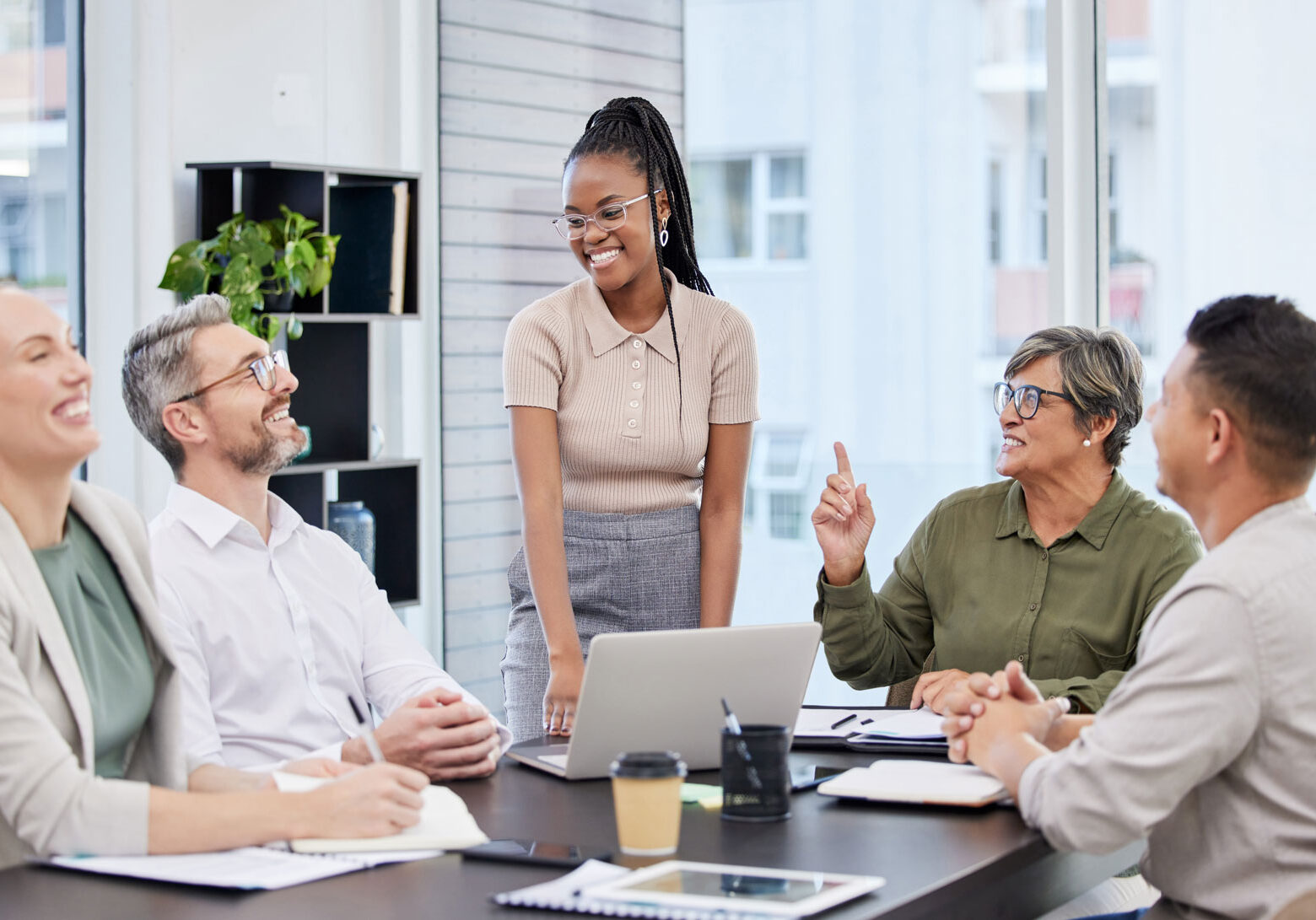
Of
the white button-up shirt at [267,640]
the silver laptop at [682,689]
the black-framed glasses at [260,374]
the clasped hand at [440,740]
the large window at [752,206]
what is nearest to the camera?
the silver laptop at [682,689]

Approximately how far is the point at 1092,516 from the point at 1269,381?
842 mm

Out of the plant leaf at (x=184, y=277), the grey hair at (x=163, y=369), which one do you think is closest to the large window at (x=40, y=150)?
the plant leaf at (x=184, y=277)

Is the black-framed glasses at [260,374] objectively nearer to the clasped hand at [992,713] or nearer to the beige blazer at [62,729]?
the beige blazer at [62,729]

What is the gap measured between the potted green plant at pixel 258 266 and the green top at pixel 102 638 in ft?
6.09

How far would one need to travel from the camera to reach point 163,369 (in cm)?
223

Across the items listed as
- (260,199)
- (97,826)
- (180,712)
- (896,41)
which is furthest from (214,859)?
(896,41)

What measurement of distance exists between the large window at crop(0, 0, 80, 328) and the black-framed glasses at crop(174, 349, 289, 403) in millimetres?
1695

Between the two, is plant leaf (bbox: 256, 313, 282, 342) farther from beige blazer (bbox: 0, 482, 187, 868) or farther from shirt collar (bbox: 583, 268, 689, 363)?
beige blazer (bbox: 0, 482, 187, 868)

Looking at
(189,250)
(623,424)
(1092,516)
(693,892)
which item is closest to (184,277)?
(189,250)

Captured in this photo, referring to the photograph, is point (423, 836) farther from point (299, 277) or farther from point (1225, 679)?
point (299, 277)

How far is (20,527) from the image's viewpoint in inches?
64.4

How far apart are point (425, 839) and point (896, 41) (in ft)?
9.96

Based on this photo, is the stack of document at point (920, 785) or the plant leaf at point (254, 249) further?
the plant leaf at point (254, 249)

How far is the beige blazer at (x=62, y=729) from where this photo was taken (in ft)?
4.81
